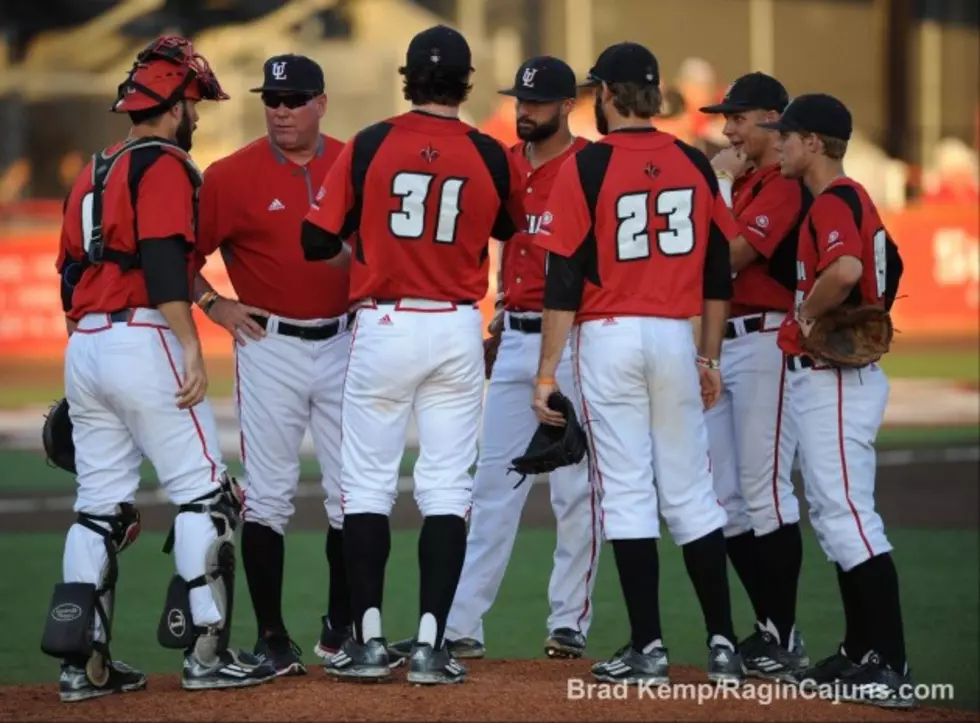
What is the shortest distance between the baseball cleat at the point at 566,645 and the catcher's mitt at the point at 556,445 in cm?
121

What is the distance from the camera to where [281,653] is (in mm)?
6668

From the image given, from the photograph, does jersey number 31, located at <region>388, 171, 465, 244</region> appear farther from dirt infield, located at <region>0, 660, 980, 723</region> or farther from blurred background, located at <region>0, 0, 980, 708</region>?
blurred background, located at <region>0, 0, 980, 708</region>

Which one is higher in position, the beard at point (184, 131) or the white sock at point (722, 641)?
the beard at point (184, 131)

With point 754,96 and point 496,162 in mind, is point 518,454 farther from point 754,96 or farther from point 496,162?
point 754,96

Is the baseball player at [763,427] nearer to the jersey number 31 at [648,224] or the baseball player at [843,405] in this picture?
the baseball player at [843,405]

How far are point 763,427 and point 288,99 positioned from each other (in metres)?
2.19

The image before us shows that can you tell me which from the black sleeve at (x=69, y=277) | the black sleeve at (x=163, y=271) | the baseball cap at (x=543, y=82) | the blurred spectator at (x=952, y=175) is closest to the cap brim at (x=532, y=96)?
the baseball cap at (x=543, y=82)

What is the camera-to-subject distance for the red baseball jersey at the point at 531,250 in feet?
23.2

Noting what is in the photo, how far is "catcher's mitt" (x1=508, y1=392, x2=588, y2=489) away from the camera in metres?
6.02

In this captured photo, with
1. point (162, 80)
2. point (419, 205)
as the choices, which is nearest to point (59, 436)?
point (162, 80)

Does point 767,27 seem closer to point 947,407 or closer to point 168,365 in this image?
point 947,407

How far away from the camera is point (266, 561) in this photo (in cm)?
679

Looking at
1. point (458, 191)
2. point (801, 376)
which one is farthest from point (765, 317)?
point (458, 191)

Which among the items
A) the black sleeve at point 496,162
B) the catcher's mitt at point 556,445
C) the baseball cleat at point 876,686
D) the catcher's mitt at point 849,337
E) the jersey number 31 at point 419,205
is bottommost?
the baseball cleat at point 876,686
